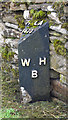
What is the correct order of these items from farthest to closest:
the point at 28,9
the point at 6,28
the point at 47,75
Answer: the point at 6,28
the point at 28,9
the point at 47,75

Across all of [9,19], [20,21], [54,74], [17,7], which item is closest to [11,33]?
[9,19]

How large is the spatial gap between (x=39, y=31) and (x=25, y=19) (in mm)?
1111

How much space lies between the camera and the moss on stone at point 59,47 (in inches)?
175

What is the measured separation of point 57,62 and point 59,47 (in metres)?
0.42


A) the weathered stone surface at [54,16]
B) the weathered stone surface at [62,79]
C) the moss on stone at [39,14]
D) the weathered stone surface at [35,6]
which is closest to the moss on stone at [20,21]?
the weathered stone surface at [35,6]

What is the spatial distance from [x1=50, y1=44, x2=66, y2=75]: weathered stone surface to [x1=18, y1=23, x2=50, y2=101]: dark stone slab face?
11 centimetres

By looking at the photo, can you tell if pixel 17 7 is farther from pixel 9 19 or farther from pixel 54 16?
pixel 54 16

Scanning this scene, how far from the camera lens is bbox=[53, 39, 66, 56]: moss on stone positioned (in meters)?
4.44

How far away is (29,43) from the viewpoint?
15.1 feet

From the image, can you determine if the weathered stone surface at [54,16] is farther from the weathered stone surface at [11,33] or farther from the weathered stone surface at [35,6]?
the weathered stone surface at [11,33]

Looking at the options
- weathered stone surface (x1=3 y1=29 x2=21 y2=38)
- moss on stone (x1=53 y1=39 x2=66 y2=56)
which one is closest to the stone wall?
moss on stone (x1=53 y1=39 x2=66 y2=56)

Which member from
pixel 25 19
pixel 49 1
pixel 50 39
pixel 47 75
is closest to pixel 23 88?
pixel 47 75

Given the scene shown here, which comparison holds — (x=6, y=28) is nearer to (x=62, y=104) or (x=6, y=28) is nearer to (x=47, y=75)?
(x=47, y=75)

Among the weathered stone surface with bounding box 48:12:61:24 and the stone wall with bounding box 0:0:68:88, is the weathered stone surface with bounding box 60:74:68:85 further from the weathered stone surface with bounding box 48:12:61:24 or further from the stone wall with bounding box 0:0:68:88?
the weathered stone surface with bounding box 48:12:61:24
